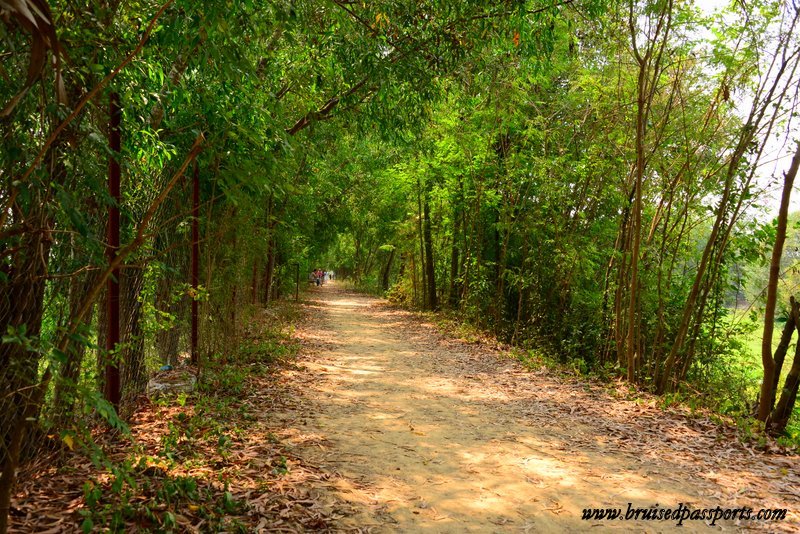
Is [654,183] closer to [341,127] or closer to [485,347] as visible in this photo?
[485,347]

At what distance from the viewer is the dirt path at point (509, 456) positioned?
3.81m

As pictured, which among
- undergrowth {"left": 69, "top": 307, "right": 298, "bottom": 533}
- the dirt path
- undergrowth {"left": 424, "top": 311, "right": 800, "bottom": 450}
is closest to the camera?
undergrowth {"left": 69, "top": 307, "right": 298, "bottom": 533}

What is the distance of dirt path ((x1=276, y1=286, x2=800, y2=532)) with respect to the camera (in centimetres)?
381

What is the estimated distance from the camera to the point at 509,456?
5.02 meters

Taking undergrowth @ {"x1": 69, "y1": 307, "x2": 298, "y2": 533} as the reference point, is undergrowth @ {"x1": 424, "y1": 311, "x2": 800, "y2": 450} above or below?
below

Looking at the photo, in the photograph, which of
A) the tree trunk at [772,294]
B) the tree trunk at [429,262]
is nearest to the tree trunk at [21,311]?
the tree trunk at [772,294]

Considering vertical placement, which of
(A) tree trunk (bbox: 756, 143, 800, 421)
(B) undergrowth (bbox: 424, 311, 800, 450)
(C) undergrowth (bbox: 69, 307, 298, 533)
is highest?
(A) tree trunk (bbox: 756, 143, 800, 421)

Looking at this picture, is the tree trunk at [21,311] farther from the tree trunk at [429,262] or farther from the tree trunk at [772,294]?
the tree trunk at [429,262]

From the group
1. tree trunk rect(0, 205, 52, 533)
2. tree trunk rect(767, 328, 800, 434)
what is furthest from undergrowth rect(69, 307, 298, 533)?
tree trunk rect(767, 328, 800, 434)

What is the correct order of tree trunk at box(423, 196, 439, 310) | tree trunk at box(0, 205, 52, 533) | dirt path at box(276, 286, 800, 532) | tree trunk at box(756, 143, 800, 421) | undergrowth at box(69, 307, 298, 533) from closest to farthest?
tree trunk at box(0, 205, 52, 533) → undergrowth at box(69, 307, 298, 533) → dirt path at box(276, 286, 800, 532) → tree trunk at box(756, 143, 800, 421) → tree trunk at box(423, 196, 439, 310)

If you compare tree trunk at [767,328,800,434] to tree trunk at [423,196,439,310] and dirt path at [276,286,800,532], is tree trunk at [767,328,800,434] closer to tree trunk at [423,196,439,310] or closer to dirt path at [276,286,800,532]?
dirt path at [276,286,800,532]

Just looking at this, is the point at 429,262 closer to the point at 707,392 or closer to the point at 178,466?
the point at 707,392

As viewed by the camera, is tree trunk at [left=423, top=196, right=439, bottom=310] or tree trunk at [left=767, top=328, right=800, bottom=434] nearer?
tree trunk at [left=767, top=328, right=800, bottom=434]

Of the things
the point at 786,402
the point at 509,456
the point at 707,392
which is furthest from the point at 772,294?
the point at 509,456
